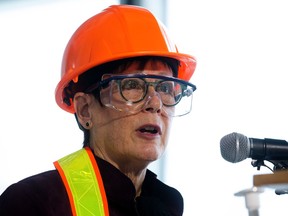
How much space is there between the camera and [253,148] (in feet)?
4.65

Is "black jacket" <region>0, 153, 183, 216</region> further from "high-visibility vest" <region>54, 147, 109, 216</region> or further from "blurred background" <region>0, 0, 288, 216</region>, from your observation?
"blurred background" <region>0, 0, 288, 216</region>

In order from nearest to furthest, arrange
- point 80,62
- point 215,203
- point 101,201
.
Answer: point 101,201 → point 80,62 → point 215,203

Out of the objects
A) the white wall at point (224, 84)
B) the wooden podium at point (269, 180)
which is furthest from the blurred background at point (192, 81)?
the wooden podium at point (269, 180)

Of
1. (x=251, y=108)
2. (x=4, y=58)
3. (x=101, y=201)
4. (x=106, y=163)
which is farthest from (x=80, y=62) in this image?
(x=4, y=58)

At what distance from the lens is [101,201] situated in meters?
1.62

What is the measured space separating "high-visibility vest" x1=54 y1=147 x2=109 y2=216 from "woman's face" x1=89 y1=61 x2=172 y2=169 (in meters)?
0.06

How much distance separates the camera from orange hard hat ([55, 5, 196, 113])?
1775 mm

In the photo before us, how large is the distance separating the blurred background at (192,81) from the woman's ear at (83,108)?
39.7 inches

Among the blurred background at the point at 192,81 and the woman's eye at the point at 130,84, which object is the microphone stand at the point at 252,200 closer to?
the woman's eye at the point at 130,84

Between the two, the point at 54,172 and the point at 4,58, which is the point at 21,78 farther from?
the point at 54,172

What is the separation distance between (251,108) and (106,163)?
1.37 m

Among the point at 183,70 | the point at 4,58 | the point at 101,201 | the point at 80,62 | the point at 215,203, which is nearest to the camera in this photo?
the point at 101,201

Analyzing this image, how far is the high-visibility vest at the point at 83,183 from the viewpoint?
1589mm

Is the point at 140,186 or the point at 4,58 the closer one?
the point at 140,186
